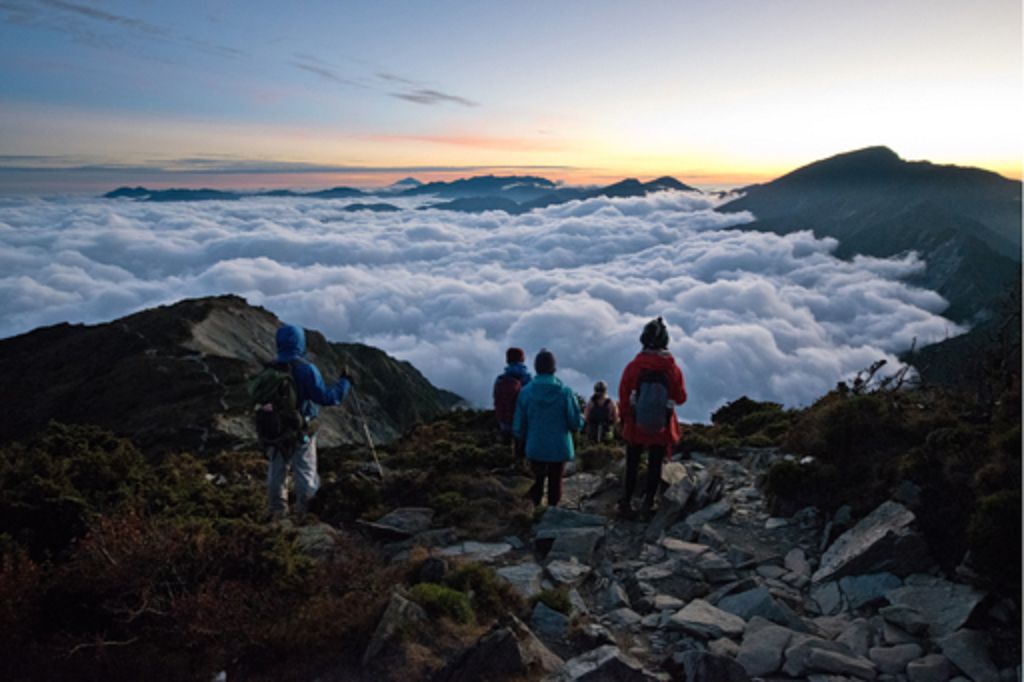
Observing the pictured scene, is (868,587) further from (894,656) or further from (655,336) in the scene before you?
(655,336)

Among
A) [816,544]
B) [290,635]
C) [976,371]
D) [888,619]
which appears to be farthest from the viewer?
[976,371]

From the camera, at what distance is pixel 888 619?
16.5 ft

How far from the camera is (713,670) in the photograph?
4305 mm

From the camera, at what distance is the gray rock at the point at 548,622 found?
5.25 m

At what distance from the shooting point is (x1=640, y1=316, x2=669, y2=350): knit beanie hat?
7930mm

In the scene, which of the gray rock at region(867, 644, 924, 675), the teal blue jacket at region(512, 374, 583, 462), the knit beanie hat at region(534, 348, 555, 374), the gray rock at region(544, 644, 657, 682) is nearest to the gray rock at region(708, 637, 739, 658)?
the gray rock at region(544, 644, 657, 682)

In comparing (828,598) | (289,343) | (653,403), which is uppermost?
(289,343)

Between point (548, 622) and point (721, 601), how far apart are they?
66.3 inches

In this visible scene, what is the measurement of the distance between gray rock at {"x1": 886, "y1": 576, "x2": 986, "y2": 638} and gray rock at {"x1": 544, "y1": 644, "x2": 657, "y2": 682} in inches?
94.7

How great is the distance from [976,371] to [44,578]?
33.5ft

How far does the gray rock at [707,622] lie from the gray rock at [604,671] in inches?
36.6

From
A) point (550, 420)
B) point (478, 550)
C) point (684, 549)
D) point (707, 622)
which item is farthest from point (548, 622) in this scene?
point (550, 420)

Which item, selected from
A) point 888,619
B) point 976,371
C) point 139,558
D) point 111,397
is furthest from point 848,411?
point 111,397

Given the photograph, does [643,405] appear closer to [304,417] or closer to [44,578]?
[304,417]
